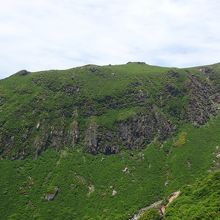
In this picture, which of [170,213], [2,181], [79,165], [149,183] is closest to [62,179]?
[79,165]

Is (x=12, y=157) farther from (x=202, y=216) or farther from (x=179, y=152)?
(x=202, y=216)

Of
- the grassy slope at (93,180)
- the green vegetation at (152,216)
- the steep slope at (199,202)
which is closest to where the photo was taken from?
the steep slope at (199,202)

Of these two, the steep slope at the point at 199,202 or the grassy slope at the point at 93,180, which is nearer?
the steep slope at the point at 199,202

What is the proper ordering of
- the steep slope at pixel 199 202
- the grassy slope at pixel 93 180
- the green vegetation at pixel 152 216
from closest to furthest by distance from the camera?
the steep slope at pixel 199 202 → the green vegetation at pixel 152 216 → the grassy slope at pixel 93 180

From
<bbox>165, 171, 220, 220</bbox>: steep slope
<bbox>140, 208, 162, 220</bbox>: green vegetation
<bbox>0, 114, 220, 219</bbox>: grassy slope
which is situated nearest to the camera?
<bbox>165, 171, 220, 220</bbox>: steep slope

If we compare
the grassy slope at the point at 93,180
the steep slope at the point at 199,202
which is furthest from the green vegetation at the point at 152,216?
the grassy slope at the point at 93,180

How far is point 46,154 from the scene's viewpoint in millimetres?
196750

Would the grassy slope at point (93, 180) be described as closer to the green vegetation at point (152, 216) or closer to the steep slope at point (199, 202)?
the green vegetation at point (152, 216)

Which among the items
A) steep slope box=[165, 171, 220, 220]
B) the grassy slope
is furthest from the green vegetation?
the grassy slope

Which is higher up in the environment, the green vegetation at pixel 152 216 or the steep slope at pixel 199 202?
the steep slope at pixel 199 202

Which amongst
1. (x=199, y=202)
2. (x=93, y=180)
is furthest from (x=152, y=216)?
(x=93, y=180)

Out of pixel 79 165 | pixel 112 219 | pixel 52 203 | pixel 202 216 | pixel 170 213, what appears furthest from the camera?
pixel 79 165

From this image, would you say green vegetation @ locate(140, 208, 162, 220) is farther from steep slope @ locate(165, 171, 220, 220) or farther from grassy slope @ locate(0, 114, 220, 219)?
grassy slope @ locate(0, 114, 220, 219)

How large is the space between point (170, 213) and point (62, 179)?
2806 inches
